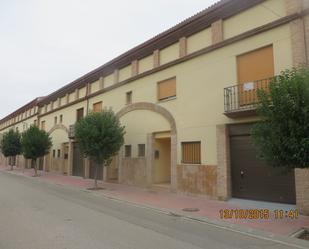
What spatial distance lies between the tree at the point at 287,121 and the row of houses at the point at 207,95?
2885 mm

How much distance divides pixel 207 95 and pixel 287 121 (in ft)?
19.4

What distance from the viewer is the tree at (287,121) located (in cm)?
719

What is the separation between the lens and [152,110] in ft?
53.5

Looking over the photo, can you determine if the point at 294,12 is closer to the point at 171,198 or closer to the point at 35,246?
the point at 171,198

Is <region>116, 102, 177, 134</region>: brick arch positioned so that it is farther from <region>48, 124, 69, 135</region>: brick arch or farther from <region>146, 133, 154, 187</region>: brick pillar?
<region>48, 124, 69, 135</region>: brick arch

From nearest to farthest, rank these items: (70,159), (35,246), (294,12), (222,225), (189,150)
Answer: (35,246), (222,225), (294,12), (189,150), (70,159)

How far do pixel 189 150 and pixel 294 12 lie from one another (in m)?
7.09

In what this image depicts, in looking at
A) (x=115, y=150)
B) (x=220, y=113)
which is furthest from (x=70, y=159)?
(x=220, y=113)

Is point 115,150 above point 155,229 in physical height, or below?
above

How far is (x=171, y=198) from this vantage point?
12883mm

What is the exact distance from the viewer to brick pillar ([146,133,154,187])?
15977 millimetres

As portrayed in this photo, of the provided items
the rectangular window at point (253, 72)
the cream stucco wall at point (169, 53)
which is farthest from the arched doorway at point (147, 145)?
the rectangular window at point (253, 72)
